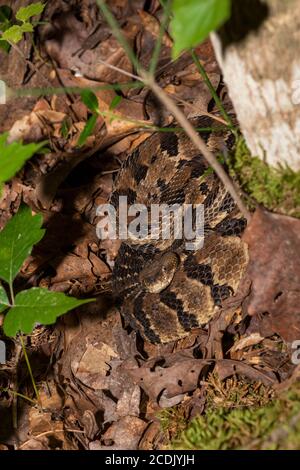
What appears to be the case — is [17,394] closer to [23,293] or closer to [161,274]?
[23,293]

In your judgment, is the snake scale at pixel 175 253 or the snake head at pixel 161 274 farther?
the snake head at pixel 161 274

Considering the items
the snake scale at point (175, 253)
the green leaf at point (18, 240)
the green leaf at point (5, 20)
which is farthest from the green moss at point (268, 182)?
the green leaf at point (5, 20)

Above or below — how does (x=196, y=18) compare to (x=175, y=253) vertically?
above

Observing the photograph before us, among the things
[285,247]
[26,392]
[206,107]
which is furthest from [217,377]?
[206,107]

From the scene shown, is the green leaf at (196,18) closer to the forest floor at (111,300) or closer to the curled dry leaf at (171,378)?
the forest floor at (111,300)

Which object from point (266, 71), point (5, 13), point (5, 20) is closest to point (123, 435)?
point (266, 71)

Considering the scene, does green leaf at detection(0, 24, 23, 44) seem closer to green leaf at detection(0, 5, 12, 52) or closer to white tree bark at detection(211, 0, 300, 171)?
green leaf at detection(0, 5, 12, 52)
